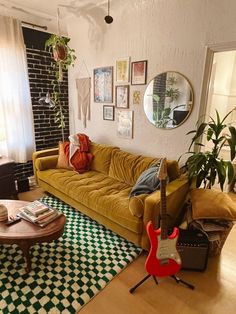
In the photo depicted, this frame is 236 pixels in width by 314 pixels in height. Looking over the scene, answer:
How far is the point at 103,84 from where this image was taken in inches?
126

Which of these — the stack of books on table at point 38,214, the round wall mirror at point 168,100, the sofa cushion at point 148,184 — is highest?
the round wall mirror at point 168,100

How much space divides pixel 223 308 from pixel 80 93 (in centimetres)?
335

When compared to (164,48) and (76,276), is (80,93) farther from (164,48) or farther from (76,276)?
(76,276)

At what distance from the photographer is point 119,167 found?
280cm

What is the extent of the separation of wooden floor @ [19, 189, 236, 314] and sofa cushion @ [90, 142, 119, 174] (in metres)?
1.40

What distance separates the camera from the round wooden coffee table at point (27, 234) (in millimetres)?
1650

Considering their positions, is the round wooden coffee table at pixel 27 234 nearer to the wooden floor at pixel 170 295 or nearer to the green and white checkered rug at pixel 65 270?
the green and white checkered rug at pixel 65 270

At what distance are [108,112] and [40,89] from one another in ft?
4.22

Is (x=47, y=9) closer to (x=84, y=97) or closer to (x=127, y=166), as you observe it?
(x=84, y=97)

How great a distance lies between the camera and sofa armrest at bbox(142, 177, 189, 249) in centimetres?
182

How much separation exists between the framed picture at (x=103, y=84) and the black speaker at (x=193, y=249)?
2.18 meters

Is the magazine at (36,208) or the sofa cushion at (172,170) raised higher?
the sofa cushion at (172,170)

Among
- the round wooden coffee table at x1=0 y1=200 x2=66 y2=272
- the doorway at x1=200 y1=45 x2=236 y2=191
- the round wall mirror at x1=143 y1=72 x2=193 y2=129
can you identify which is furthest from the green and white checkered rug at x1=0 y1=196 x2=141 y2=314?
the doorway at x1=200 y1=45 x2=236 y2=191

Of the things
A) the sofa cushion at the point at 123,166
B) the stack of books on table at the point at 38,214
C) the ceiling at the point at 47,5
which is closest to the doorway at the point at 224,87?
the sofa cushion at the point at 123,166
